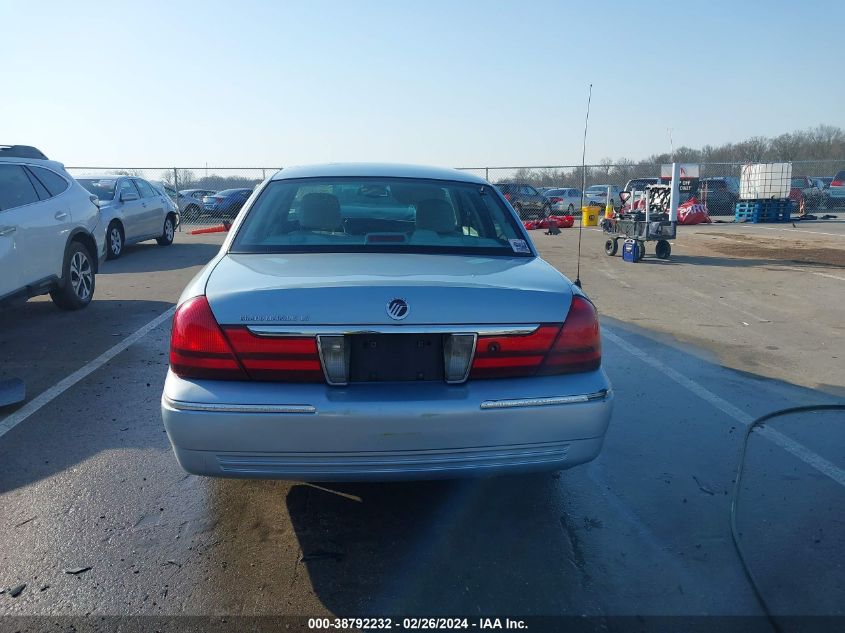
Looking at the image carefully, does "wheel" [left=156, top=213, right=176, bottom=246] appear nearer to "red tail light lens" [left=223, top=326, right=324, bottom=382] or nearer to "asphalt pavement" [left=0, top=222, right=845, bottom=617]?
"asphalt pavement" [left=0, top=222, right=845, bottom=617]

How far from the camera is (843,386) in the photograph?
537 centimetres

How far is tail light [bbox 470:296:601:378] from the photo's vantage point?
281 cm

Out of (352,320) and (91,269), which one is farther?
(91,269)

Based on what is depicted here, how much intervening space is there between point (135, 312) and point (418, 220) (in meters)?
5.40

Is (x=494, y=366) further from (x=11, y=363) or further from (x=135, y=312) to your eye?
(x=135, y=312)

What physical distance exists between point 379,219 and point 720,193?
26498mm

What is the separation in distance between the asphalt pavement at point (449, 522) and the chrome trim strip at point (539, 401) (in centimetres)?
71

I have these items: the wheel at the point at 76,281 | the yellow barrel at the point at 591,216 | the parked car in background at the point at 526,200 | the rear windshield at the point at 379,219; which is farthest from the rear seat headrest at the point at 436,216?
the parked car in background at the point at 526,200

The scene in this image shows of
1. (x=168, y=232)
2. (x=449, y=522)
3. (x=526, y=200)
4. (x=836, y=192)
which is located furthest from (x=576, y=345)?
(x=836, y=192)

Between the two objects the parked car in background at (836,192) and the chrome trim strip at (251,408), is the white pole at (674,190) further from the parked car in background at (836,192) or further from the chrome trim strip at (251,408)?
the parked car in background at (836,192)

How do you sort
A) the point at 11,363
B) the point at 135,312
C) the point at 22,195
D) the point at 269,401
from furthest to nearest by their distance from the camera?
the point at 135,312 < the point at 22,195 < the point at 11,363 < the point at 269,401

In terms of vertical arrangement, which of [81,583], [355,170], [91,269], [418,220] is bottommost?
[81,583]

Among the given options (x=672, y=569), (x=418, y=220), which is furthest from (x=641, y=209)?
(x=672, y=569)

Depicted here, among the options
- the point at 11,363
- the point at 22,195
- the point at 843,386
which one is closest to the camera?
the point at 843,386
